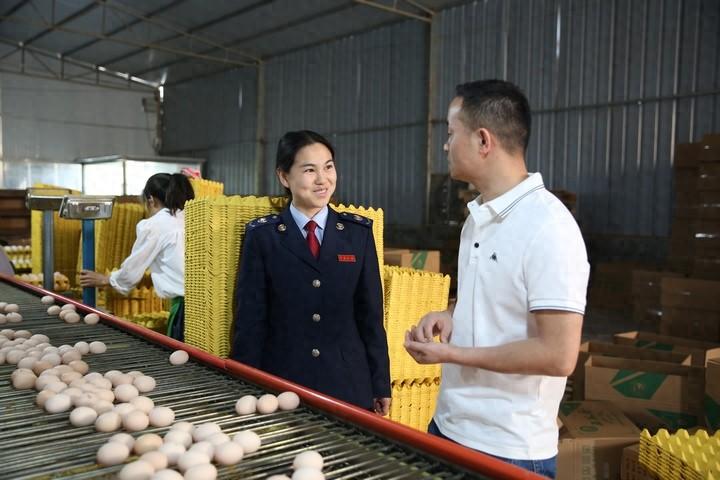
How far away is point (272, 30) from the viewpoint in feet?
41.6

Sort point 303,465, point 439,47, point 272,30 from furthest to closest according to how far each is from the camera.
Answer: point 272,30 → point 439,47 → point 303,465

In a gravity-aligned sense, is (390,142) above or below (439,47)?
below

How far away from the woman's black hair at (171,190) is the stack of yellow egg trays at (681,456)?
2.49 m

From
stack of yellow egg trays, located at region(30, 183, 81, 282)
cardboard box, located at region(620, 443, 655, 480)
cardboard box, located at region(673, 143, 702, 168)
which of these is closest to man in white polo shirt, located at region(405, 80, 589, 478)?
cardboard box, located at region(620, 443, 655, 480)

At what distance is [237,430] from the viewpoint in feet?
4.09

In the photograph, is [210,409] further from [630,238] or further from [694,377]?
[630,238]

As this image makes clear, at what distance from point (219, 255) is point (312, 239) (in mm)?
441

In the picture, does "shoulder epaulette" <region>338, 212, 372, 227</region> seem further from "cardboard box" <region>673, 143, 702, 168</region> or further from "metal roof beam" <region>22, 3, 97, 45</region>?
"metal roof beam" <region>22, 3, 97, 45</region>

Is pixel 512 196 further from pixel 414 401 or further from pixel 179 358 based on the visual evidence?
pixel 414 401

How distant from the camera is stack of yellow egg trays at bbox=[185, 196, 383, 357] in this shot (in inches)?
90.2

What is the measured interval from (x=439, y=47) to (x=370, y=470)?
10.3 meters

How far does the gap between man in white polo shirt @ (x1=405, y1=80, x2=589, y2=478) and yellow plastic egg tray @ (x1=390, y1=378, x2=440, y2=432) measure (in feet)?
5.52

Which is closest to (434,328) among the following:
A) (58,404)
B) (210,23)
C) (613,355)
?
(58,404)

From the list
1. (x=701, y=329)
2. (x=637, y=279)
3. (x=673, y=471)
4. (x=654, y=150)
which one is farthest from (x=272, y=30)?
(x=673, y=471)
